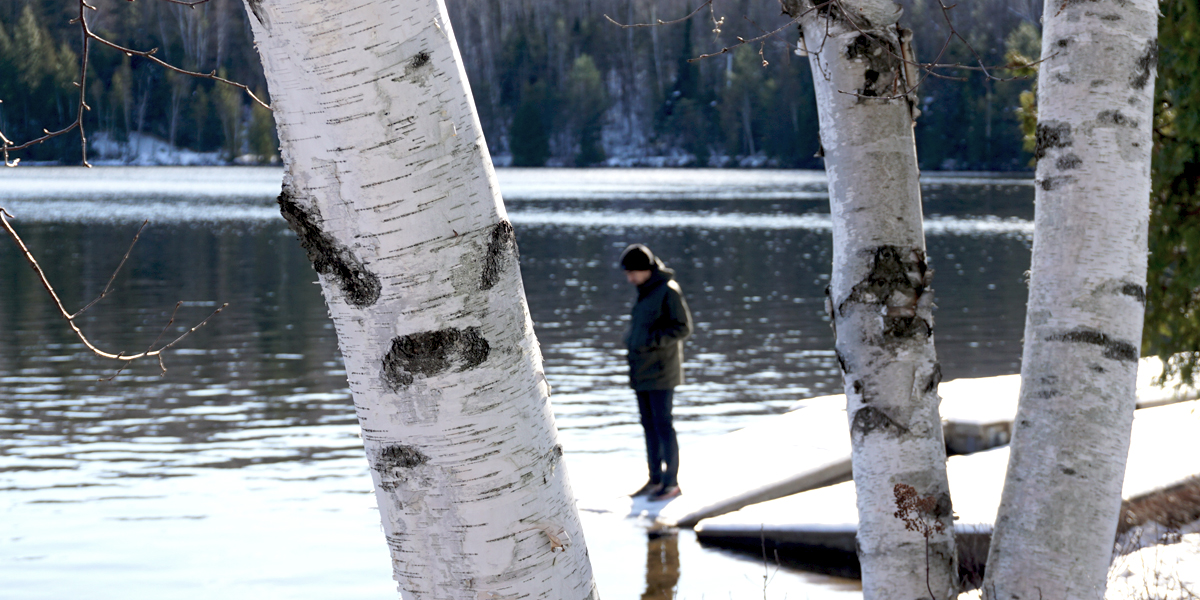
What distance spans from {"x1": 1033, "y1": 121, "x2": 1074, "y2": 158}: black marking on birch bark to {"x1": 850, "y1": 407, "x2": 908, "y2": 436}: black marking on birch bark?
825mm

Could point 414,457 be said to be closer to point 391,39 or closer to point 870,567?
point 391,39

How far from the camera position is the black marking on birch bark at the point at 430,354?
1329mm

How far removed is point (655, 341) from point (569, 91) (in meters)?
104

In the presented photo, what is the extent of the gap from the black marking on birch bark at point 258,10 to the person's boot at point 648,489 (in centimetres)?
657

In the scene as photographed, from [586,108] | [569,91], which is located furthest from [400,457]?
[569,91]

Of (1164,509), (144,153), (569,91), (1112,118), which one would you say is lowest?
(1164,509)

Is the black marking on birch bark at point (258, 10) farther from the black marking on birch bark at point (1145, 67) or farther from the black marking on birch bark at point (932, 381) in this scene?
the black marking on birch bark at point (1145, 67)

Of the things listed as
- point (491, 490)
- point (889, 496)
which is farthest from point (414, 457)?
point (889, 496)

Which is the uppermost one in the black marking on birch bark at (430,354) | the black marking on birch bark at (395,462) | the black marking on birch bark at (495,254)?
the black marking on birch bark at (495,254)

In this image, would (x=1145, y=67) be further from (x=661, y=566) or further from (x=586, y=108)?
(x=586, y=108)

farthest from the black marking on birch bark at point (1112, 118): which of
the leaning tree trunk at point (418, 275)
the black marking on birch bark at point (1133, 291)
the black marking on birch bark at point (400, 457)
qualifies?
the black marking on birch bark at point (400, 457)

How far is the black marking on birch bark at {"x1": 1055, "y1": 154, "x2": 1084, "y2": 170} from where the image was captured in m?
2.67

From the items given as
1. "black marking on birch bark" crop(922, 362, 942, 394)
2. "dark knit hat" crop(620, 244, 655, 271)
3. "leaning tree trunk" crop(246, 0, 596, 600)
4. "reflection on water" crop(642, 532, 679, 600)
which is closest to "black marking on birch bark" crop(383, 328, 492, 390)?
"leaning tree trunk" crop(246, 0, 596, 600)

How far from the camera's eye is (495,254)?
1379mm
